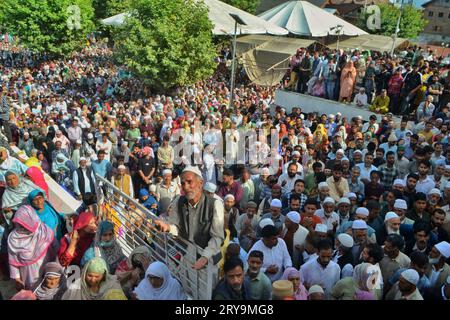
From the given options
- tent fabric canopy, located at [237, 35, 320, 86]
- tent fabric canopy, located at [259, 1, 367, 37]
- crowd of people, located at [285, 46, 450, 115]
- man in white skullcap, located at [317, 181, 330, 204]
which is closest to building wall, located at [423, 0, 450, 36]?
tent fabric canopy, located at [259, 1, 367, 37]

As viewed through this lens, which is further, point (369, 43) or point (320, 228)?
point (369, 43)

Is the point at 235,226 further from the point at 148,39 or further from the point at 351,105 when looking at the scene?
the point at 148,39

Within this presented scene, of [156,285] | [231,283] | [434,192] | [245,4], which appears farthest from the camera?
[245,4]

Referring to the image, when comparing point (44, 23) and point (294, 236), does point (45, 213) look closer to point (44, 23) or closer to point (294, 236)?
point (294, 236)

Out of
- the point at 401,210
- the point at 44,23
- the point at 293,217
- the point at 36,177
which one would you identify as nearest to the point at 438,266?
the point at 401,210

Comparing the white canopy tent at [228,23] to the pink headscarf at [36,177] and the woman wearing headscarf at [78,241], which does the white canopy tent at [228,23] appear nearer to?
the pink headscarf at [36,177]

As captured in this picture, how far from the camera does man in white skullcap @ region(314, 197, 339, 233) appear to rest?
523 centimetres

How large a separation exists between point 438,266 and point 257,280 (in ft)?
6.37

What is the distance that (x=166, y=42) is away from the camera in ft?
52.5

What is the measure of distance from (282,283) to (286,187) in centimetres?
348

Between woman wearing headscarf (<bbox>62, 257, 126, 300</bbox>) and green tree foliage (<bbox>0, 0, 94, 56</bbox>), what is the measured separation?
29.7 metres
